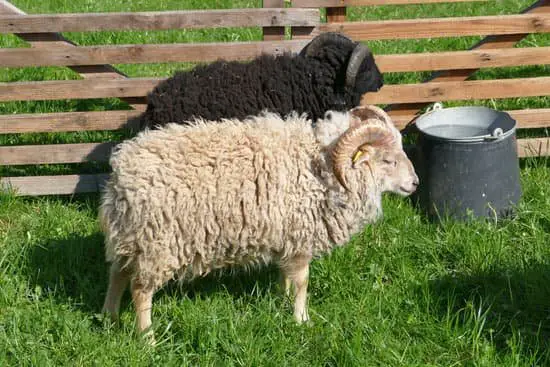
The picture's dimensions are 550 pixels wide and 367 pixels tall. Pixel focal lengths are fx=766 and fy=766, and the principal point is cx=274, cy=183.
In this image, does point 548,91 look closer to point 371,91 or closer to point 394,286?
point 371,91

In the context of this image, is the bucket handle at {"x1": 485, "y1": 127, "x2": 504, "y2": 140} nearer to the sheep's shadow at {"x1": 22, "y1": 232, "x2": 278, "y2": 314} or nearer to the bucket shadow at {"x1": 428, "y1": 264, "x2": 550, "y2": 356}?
the bucket shadow at {"x1": 428, "y1": 264, "x2": 550, "y2": 356}

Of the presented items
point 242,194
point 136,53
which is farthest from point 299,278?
point 136,53

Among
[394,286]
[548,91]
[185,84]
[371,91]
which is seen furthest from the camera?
[548,91]

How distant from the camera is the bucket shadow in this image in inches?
159

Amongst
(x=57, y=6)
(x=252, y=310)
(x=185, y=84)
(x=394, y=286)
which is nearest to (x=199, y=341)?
(x=252, y=310)

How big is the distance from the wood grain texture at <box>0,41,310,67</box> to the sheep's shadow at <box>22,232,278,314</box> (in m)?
1.25

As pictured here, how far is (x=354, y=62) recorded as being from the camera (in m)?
4.96

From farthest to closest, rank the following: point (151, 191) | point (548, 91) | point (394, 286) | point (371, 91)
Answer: point (548, 91)
point (371, 91)
point (394, 286)
point (151, 191)

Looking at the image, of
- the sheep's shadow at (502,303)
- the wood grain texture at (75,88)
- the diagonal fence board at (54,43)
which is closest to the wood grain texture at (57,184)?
the wood grain texture at (75,88)

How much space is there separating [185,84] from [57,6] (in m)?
5.32

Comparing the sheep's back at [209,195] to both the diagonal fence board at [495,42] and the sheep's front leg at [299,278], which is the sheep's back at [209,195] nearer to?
the sheep's front leg at [299,278]

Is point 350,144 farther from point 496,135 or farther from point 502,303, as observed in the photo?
point 496,135

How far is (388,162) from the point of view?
4.36m

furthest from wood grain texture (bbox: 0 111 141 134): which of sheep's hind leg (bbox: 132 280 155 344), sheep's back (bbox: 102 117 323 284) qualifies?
sheep's hind leg (bbox: 132 280 155 344)
